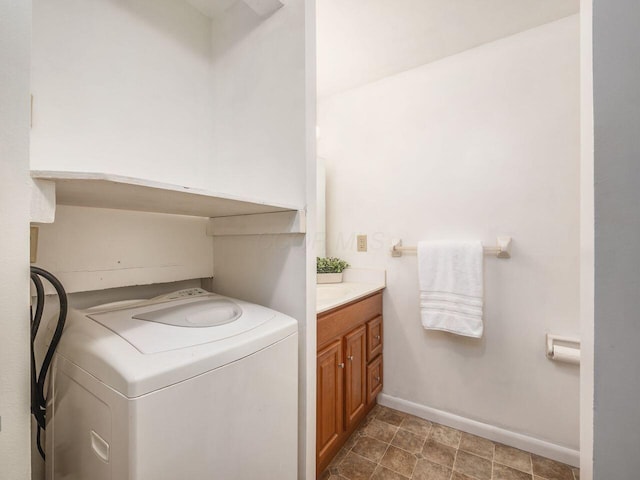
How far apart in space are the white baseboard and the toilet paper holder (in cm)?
47

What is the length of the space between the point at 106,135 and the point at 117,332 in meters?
0.68

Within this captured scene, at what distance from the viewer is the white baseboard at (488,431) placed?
1431mm

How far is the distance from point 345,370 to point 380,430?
56cm

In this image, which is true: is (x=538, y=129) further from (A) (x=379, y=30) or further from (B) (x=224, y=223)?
(B) (x=224, y=223)

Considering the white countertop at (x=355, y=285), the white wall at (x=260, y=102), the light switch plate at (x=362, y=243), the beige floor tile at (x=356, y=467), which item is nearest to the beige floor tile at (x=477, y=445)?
the beige floor tile at (x=356, y=467)

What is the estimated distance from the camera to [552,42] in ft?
4.78

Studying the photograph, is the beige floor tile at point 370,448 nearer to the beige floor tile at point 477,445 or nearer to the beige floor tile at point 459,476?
the beige floor tile at point 459,476

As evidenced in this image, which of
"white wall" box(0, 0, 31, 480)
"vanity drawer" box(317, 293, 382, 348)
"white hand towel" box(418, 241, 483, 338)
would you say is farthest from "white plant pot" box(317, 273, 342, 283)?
"white wall" box(0, 0, 31, 480)

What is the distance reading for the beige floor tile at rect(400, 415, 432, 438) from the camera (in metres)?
1.66

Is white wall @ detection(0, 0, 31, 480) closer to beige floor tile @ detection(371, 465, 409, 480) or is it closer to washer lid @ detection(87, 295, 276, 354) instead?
washer lid @ detection(87, 295, 276, 354)

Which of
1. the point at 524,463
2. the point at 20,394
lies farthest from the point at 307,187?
the point at 524,463

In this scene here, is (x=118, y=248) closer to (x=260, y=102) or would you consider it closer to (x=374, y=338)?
(x=260, y=102)

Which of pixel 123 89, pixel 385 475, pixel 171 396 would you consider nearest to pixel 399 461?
pixel 385 475

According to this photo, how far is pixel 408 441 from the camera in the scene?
5.16ft
